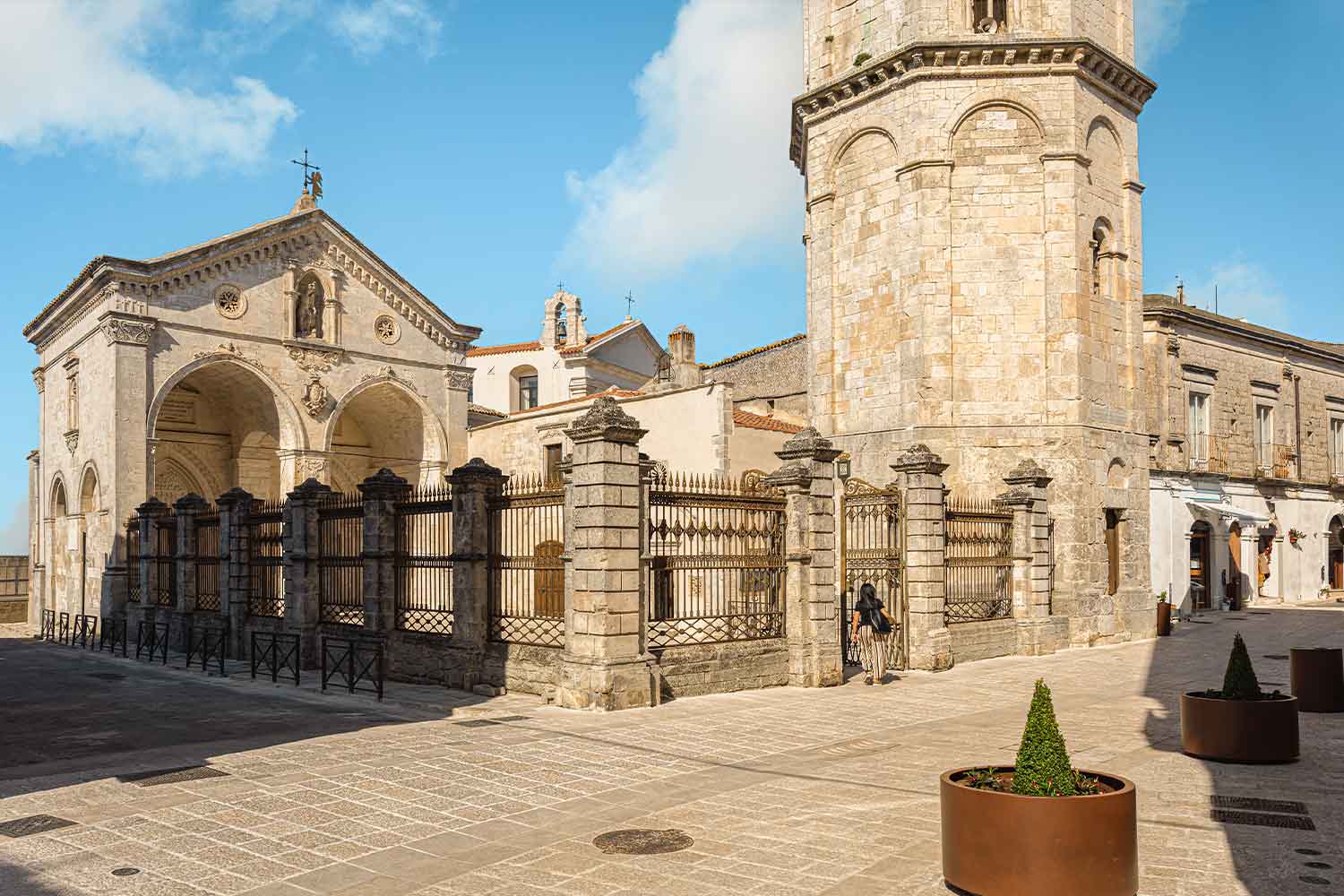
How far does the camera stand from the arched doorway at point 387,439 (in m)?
35.2

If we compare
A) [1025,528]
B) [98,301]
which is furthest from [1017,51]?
[98,301]

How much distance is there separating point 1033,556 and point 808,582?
715cm

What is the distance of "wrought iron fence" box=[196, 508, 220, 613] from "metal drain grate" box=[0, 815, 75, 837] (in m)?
14.9

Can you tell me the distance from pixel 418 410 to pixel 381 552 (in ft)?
64.8

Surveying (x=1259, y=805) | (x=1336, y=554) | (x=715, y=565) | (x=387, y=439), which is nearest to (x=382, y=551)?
(x=715, y=565)

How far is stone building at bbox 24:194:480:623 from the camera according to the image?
28.0 m

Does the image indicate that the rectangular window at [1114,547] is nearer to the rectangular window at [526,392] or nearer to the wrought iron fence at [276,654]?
the wrought iron fence at [276,654]

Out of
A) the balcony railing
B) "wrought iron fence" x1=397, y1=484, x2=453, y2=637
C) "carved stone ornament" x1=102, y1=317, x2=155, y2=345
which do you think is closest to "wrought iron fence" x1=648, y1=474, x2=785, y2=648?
"wrought iron fence" x1=397, y1=484, x2=453, y2=637

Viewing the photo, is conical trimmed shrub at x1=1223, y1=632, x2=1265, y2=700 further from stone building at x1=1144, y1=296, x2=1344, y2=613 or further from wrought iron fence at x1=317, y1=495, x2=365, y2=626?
stone building at x1=1144, y1=296, x2=1344, y2=613

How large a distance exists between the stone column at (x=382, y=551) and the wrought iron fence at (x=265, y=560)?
3746 millimetres

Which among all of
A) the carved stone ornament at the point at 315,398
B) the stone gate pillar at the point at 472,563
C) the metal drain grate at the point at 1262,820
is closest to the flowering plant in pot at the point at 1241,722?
the metal drain grate at the point at 1262,820

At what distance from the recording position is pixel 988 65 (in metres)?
22.5

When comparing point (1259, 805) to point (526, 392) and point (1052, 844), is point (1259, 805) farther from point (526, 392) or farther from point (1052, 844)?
point (526, 392)

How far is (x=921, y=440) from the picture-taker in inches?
877
